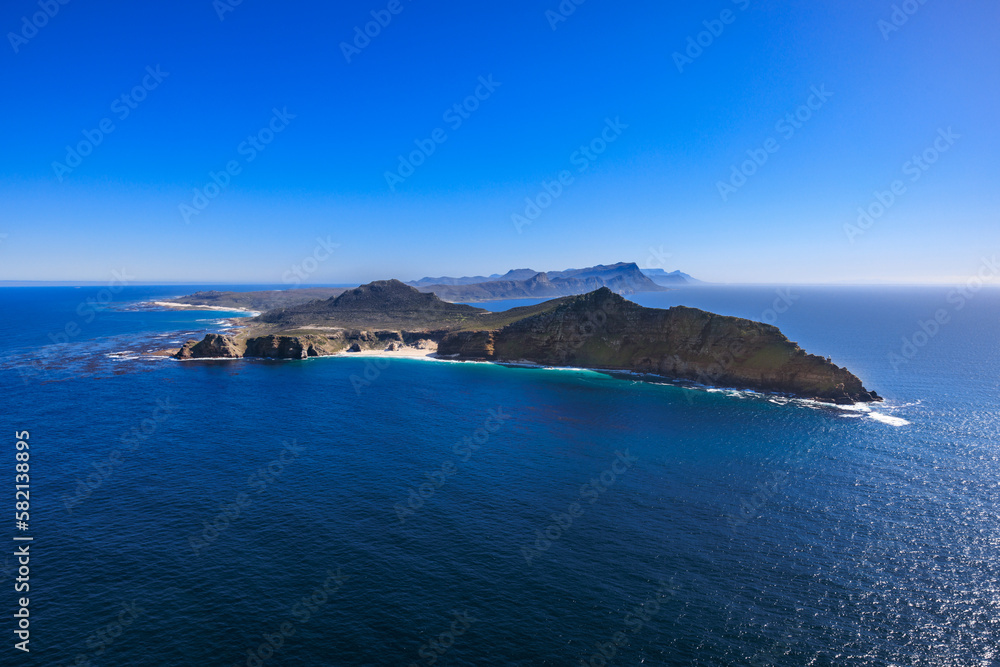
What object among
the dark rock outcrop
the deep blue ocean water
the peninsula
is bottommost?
the deep blue ocean water

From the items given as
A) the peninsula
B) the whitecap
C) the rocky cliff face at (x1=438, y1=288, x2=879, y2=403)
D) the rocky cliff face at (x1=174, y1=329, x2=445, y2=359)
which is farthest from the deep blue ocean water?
the rocky cliff face at (x1=174, y1=329, x2=445, y2=359)

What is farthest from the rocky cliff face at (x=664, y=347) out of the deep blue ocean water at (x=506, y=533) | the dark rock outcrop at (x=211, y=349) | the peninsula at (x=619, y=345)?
the dark rock outcrop at (x=211, y=349)

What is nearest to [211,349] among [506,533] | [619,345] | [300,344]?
[300,344]

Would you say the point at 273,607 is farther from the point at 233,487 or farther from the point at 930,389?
the point at 930,389

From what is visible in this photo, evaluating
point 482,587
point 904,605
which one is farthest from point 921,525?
point 482,587

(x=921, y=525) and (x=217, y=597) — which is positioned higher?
(x=921, y=525)

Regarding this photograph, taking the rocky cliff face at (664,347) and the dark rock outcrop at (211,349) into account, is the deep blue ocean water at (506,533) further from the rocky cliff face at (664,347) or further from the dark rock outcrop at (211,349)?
the dark rock outcrop at (211,349)

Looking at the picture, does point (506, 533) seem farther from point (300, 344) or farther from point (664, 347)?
point (300, 344)

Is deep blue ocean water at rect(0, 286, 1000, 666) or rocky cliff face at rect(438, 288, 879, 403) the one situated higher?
rocky cliff face at rect(438, 288, 879, 403)

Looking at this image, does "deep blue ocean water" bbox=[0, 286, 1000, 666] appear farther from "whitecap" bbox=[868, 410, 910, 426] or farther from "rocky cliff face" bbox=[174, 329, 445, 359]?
"rocky cliff face" bbox=[174, 329, 445, 359]
